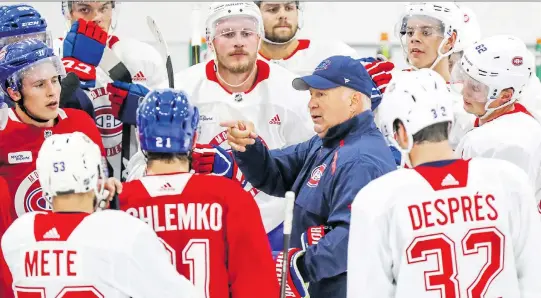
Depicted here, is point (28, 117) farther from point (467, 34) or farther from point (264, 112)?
point (467, 34)

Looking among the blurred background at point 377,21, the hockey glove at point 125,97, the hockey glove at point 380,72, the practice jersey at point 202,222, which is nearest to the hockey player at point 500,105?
the hockey glove at point 380,72

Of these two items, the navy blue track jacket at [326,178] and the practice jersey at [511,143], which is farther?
the practice jersey at [511,143]

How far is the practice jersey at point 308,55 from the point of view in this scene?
5105mm

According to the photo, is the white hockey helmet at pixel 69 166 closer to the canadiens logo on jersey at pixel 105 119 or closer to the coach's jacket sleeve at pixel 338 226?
the coach's jacket sleeve at pixel 338 226

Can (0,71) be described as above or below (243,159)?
above

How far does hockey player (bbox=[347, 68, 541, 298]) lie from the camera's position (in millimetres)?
2736

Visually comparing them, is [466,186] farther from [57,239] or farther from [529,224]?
[57,239]

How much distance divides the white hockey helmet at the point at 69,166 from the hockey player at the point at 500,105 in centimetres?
149

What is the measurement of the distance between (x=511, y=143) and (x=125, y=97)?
149cm

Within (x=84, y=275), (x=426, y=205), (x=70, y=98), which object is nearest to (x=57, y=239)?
(x=84, y=275)

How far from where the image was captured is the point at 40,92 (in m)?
3.85

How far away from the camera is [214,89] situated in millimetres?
4316

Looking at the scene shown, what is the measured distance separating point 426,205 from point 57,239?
95cm

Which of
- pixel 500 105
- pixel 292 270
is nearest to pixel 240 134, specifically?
pixel 292 270
